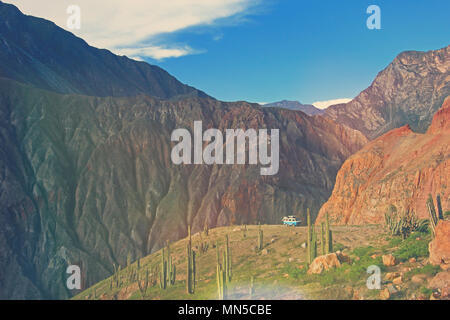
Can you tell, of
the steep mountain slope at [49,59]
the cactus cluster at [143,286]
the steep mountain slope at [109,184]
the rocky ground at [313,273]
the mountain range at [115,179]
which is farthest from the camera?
the steep mountain slope at [49,59]

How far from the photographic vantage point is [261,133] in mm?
117188

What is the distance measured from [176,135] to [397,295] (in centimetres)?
9960

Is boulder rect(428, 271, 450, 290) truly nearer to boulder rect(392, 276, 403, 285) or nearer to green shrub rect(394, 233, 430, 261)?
boulder rect(392, 276, 403, 285)

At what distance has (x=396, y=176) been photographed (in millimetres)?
49719

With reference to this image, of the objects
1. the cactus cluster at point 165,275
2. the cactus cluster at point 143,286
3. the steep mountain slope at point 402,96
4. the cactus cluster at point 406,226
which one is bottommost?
the cactus cluster at point 143,286

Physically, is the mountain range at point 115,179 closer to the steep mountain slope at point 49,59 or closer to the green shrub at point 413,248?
the steep mountain slope at point 49,59

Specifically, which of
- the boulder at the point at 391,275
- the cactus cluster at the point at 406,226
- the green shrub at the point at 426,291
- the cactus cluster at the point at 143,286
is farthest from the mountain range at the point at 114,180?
the green shrub at the point at 426,291

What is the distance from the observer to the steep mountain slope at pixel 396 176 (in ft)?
149

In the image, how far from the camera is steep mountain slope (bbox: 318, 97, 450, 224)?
4531 centimetres

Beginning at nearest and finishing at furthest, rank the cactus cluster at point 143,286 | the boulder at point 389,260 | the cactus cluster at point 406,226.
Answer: the boulder at point 389,260 → the cactus cluster at point 406,226 → the cactus cluster at point 143,286

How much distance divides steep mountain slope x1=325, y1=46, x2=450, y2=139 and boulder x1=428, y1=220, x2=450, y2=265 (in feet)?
395

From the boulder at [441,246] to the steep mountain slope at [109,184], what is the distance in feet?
235

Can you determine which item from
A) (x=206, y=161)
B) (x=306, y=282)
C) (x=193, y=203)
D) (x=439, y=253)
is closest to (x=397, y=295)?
(x=439, y=253)

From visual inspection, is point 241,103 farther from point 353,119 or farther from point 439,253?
point 439,253
